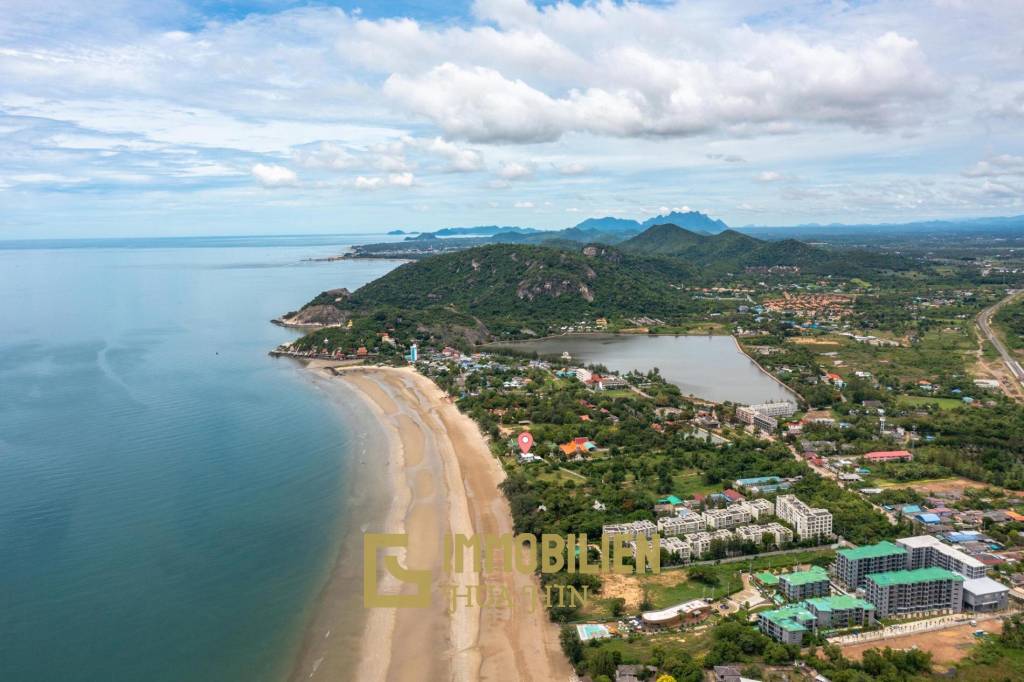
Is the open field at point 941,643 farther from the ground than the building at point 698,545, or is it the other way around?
the building at point 698,545

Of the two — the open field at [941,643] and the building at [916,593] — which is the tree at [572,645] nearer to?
the open field at [941,643]

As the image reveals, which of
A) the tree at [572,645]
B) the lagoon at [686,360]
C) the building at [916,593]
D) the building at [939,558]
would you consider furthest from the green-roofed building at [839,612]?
the lagoon at [686,360]

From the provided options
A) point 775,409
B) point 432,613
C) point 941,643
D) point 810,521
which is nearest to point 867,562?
point 941,643

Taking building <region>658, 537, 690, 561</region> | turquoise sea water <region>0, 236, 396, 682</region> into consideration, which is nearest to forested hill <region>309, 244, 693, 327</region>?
turquoise sea water <region>0, 236, 396, 682</region>

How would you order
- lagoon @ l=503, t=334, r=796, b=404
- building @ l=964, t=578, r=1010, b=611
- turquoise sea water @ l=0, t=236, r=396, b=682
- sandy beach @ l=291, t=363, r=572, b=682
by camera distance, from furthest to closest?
lagoon @ l=503, t=334, r=796, b=404 → building @ l=964, t=578, r=1010, b=611 → turquoise sea water @ l=0, t=236, r=396, b=682 → sandy beach @ l=291, t=363, r=572, b=682

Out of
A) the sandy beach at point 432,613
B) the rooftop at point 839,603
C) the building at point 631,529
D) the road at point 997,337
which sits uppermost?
the road at point 997,337

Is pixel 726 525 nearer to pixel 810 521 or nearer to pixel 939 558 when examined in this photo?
pixel 810 521

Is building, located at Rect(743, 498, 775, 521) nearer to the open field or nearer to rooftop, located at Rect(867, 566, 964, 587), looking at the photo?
rooftop, located at Rect(867, 566, 964, 587)
